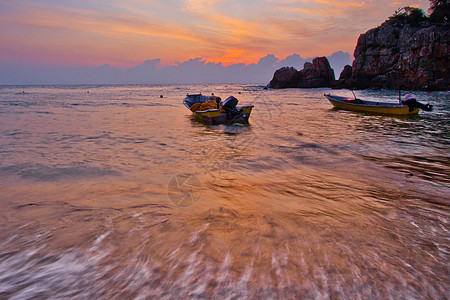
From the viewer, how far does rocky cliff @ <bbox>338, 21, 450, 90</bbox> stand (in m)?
48.8

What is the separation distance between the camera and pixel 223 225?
399cm

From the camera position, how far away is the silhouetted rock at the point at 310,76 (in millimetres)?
87750

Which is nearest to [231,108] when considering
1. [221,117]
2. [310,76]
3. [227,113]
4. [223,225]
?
[227,113]

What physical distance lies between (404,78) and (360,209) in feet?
220

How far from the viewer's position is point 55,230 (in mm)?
3855

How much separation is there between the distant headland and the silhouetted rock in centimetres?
1045

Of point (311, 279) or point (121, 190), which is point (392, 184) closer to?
point (311, 279)

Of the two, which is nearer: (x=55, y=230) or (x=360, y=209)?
(x=55, y=230)

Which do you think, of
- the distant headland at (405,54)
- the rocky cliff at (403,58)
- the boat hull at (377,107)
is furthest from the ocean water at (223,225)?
the distant headland at (405,54)

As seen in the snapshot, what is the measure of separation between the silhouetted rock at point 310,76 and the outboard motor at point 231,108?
8183 centimetres

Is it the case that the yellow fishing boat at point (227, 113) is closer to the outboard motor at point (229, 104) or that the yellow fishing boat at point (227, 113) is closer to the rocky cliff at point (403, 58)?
the outboard motor at point (229, 104)

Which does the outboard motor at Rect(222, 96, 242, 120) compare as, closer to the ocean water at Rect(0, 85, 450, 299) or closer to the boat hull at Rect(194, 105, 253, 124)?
the boat hull at Rect(194, 105, 253, 124)

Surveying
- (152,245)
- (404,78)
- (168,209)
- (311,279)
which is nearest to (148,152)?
(168,209)

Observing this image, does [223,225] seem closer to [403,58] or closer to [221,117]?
[221,117]
